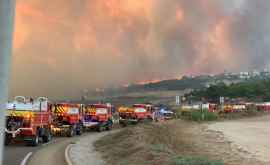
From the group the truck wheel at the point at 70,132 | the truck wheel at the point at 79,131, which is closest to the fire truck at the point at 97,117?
the truck wheel at the point at 79,131

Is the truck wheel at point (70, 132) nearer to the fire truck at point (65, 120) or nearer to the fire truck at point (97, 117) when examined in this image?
the fire truck at point (65, 120)

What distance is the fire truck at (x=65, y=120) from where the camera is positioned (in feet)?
149

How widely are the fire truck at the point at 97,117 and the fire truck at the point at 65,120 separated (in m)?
5.43

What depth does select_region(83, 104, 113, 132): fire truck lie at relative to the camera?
55531 millimetres

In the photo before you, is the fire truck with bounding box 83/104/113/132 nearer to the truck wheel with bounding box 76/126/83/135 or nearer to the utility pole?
the truck wheel with bounding box 76/126/83/135

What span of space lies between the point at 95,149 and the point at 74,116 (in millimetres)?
17243

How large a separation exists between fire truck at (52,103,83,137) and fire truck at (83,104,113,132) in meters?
5.43

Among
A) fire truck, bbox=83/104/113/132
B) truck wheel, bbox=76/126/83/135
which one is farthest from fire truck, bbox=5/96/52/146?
fire truck, bbox=83/104/113/132

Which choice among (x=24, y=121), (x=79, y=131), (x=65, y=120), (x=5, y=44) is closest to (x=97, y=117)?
(x=79, y=131)

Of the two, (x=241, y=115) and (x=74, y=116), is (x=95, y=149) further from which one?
(x=241, y=115)

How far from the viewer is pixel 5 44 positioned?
31.3 ft

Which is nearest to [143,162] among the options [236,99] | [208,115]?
[208,115]

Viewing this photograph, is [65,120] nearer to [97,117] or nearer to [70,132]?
[70,132]

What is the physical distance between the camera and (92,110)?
57.1 m
